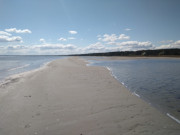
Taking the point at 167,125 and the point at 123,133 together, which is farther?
the point at 167,125

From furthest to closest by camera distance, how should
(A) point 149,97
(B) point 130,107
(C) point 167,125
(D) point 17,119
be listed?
(A) point 149,97 → (B) point 130,107 → (D) point 17,119 → (C) point 167,125

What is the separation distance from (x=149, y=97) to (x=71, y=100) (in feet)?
13.2

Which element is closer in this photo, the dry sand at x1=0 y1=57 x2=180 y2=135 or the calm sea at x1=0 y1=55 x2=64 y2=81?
the dry sand at x1=0 y1=57 x2=180 y2=135

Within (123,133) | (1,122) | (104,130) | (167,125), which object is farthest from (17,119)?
(167,125)

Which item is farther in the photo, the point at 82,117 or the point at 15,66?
the point at 15,66

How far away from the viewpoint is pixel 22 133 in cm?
344

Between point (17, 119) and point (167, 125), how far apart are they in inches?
189

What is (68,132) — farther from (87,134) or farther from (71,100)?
(71,100)

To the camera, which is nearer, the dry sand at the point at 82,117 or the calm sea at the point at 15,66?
the dry sand at the point at 82,117

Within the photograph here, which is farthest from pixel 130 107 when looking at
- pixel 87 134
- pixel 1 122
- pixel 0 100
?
pixel 0 100

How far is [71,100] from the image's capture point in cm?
591

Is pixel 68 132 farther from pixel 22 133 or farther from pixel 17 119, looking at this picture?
pixel 17 119

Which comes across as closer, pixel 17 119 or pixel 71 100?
pixel 17 119

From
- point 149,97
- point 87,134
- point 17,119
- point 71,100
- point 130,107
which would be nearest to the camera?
point 87,134
